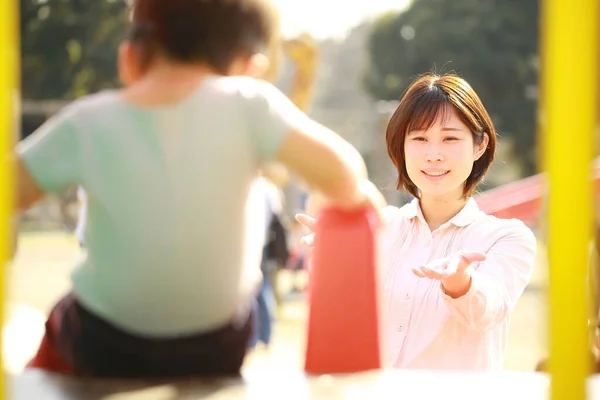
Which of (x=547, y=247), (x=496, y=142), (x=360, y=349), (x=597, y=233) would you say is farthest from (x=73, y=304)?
(x=597, y=233)

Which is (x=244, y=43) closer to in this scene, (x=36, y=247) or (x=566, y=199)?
(x=566, y=199)

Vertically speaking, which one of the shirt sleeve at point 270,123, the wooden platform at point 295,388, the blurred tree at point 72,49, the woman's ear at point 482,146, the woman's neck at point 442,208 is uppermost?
the blurred tree at point 72,49

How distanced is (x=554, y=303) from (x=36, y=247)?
13938mm

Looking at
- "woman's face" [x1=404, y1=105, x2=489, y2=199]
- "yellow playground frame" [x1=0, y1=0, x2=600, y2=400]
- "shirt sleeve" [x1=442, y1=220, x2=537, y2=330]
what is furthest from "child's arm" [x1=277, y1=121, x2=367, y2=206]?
"woman's face" [x1=404, y1=105, x2=489, y2=199]

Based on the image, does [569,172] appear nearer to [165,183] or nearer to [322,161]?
[322,161]

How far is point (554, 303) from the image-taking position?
1.04m

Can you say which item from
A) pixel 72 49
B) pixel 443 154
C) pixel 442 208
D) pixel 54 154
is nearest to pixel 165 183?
pixel 54 154

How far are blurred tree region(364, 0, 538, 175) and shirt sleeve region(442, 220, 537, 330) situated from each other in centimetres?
1817

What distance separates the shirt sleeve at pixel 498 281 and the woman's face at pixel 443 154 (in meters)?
0.17

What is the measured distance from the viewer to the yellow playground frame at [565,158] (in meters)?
1.02

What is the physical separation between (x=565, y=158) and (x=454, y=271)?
569 mm

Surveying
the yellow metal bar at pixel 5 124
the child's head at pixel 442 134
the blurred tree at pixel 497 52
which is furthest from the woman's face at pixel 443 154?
the blurred tree at pixel 497 52

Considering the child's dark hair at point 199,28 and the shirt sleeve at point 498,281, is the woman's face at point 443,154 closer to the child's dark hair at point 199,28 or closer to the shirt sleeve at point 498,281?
the shirt sleeve at point 498,281

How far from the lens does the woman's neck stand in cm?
212
